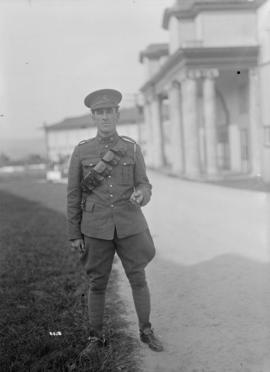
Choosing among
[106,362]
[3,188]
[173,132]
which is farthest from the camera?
[173,132]

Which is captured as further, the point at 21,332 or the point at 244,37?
the point at 244,37

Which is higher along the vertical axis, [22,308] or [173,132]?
[173,132]

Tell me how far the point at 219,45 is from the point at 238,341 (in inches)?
700

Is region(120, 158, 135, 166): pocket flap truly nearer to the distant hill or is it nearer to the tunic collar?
the tunic collar

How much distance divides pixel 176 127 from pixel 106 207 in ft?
Result: 64.2

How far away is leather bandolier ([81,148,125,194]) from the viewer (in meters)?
3.55

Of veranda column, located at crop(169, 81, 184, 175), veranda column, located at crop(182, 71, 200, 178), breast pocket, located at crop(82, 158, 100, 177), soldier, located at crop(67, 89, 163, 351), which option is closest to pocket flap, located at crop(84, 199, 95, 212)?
soldier, located at crop(67, 89, 163, 351)

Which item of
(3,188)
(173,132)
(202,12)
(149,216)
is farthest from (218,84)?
(149,216)

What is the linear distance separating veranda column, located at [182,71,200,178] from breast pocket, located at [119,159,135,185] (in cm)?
1662

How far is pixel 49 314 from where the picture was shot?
169 inches

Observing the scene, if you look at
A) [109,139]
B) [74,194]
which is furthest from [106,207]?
[109,139]

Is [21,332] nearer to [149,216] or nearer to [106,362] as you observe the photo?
[106,362]

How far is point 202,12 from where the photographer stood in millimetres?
19078

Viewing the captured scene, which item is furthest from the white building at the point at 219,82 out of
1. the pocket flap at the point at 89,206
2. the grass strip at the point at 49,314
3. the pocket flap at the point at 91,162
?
the pocket flap at the point at 89,206
